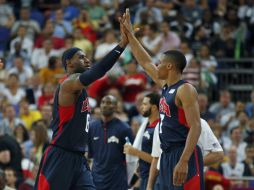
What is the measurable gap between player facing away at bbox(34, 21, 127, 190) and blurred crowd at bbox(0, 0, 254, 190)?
4.55 m

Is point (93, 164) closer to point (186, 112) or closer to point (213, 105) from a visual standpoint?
point (186, 112)

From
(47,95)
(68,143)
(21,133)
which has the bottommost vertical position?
(68,143)

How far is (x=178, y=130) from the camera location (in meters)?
9.59

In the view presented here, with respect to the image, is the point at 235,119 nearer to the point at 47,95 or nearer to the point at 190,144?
the point at 47,95

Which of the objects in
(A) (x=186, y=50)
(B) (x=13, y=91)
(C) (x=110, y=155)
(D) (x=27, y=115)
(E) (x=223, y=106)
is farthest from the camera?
(A) (x=186, y=50)

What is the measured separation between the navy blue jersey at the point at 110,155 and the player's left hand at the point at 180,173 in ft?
11.8

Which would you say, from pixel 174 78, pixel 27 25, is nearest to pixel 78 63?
pixel 174 78

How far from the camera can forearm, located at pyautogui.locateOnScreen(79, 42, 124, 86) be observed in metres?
9.41

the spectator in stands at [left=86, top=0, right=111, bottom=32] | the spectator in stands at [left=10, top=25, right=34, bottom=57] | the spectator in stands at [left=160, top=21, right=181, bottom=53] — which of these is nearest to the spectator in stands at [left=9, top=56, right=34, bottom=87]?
the spectator in stands at [left=10, top=25, right=34, bottom=57]

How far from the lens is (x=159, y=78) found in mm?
10055

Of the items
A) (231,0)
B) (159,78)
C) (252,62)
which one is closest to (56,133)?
(159,78)

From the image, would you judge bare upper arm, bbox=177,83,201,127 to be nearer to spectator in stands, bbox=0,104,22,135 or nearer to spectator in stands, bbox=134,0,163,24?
spectator in stands, bbox=0,104,22,135

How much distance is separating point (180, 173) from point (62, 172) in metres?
1.44

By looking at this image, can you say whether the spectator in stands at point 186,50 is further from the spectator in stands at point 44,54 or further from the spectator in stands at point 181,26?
the spectator in stands at point 44,54
